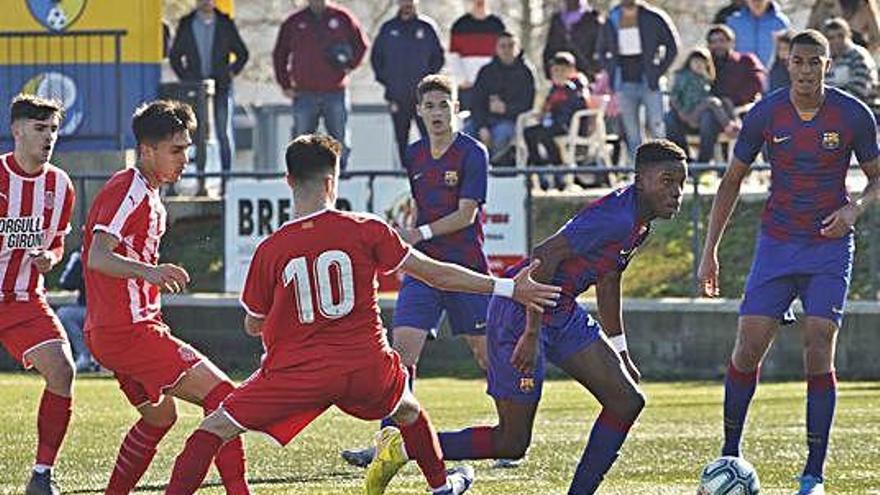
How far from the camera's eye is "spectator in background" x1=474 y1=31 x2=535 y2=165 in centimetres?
2250

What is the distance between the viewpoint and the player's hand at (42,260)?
38.5 feet

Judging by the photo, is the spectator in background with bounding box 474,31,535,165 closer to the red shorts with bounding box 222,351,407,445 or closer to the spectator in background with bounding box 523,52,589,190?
the spectator in background with bounding box 523,52,589,190

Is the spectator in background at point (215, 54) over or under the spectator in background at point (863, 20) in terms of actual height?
under

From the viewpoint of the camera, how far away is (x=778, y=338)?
20.1 m

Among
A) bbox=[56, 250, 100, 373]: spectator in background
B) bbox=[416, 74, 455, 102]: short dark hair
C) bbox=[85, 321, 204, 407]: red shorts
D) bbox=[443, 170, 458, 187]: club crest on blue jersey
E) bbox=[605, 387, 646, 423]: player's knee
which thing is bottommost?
bbox=[56, 250, 100, 373]: spectator in background

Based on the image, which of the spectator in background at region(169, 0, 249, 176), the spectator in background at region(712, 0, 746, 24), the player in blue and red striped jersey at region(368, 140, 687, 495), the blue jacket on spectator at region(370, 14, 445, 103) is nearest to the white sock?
the player in blue and red striped jersey at region(368, 140, 687, 495)

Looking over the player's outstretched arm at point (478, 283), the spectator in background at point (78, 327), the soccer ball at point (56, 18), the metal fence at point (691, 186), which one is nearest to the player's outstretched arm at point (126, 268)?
the player's outstretched arm at point (478, 283)

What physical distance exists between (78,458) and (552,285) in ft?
14.1

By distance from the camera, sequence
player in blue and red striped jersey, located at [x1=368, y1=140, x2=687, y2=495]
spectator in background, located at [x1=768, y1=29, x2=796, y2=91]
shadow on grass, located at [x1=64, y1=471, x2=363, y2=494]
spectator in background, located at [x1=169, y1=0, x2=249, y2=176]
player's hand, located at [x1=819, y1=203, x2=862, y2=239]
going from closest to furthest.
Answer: player in blue and red striped jersey, located at [x1=368, y1=140, x2=687, y2=495], player's hand, located at [x1=819, y1=203, x2=862, y2=239], shadow on grass, located at [x1=64, y1=471, x2=363, y2=494], spectator in background, located at [x1=768, y1=29, x2=796, y2=91], spectator in background, located at [x1=169, y1=0, x2=249, y2=176]

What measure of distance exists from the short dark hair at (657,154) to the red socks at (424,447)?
1477mm

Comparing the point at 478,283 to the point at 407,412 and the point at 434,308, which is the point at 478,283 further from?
the point at 434,308

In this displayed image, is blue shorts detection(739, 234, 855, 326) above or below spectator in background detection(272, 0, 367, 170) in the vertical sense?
below

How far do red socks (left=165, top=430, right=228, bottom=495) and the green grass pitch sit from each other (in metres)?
2.24

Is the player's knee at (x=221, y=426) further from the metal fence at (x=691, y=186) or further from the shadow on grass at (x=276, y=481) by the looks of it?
the metal fence at (x=691, y=186)
